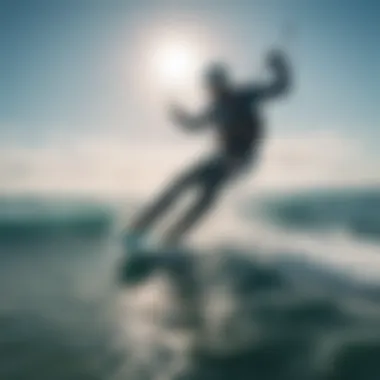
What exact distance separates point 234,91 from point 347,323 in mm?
854

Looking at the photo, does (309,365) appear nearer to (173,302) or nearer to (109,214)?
(173,302)

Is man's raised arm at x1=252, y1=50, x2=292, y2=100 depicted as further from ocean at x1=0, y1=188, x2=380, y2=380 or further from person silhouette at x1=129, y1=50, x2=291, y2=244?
ocean at x1=0, y1=188, x2=380, y2=380

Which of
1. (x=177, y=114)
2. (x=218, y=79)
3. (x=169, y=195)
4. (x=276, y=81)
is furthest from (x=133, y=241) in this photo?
(x=276, y=81)

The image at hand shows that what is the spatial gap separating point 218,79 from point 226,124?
15 cm

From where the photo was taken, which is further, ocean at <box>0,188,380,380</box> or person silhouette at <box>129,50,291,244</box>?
person silhouette at <box>129,50,291,244</box>

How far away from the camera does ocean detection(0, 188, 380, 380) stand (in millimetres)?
1690

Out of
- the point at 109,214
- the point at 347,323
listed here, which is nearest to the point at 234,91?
the point at 109,214

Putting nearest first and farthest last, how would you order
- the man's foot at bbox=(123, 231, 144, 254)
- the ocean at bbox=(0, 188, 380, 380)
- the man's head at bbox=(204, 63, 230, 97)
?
1. the ocean at bbox=(0, 188, 380, 380)
2. the man's head at bbox=(204, 63, 230, 97)
3. the man's foot at bbox=(123, 231, 144, 254)

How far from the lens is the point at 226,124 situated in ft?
6.23

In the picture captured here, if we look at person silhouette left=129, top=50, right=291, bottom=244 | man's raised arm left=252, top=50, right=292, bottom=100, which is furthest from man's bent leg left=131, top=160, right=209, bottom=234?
man's raised arm left=252, top=50, right=292, bottom=100

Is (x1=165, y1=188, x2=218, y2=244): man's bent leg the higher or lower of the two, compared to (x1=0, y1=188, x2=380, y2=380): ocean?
higher

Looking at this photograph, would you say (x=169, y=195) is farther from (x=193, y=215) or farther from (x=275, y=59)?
(x=275, y=59)

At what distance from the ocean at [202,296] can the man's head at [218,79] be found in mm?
395

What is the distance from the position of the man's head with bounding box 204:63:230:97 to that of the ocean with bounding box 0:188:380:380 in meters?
0.39
